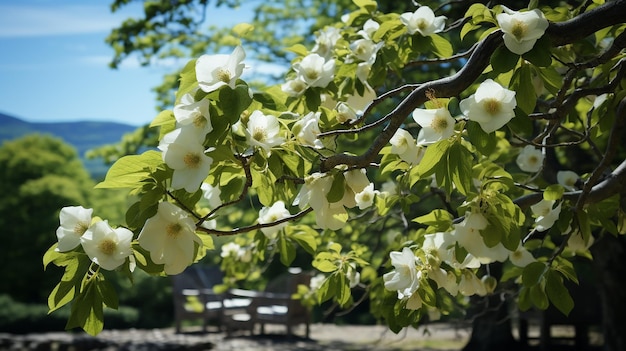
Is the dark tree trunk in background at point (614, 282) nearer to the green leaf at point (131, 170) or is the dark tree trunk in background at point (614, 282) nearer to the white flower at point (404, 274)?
the white flower at point (404, 274)

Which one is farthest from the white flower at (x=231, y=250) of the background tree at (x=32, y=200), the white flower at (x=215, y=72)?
the background tree at (x=32, y=200)

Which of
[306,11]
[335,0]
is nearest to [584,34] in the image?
[335,0]

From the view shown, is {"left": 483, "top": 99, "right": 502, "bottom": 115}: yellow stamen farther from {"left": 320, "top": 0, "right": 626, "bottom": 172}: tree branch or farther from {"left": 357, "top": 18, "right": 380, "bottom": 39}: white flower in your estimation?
{"left": 357, "top": 18, "right": 380, "bottom": 39}: white flower

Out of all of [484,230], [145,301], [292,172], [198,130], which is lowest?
[145,301]

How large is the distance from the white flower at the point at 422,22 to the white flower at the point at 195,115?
108cm

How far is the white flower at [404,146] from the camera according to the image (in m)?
1.83

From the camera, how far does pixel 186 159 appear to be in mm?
1356

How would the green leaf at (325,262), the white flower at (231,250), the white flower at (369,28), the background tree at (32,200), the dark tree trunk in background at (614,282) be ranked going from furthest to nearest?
the background tree at (32,200) < the dark tree trunk in background at (614,282) < the white flower at (231,250) < the white flower at (369,28) < the green leaf at (325,262)

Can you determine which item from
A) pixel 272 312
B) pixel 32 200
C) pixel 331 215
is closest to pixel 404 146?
pixel 331 215

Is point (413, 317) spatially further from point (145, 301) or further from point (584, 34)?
point (145, 301)

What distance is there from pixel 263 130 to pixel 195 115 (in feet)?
0.52

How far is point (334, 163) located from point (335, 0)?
6.96 metres

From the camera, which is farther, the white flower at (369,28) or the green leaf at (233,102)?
the white flower at (369,28)

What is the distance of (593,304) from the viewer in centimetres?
883
